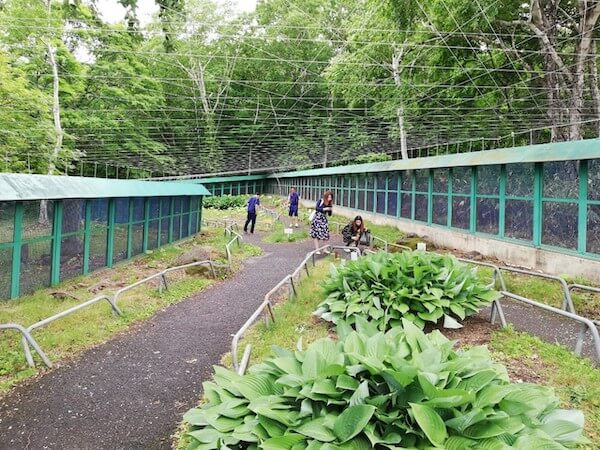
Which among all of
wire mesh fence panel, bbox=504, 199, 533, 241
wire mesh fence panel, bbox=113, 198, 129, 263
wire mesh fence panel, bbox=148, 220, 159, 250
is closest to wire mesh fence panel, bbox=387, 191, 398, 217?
wire mesh fence panel, bbox=504, 199, 533, 241

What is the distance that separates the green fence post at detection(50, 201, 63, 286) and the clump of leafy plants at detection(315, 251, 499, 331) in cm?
551

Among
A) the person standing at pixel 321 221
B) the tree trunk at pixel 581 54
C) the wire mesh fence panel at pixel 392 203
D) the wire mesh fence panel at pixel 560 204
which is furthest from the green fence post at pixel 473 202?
the wire mesh fence panel at pixel 392 203

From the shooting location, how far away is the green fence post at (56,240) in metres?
8.12

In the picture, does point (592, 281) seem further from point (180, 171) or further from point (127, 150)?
point (180, 171)

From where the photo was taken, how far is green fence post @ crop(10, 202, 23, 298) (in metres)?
7.00

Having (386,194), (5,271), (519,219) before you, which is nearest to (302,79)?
(386,194)

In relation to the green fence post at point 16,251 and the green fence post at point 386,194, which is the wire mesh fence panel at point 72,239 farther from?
the green fence post at point 386,194

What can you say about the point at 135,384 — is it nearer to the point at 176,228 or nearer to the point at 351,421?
the point at 351,421

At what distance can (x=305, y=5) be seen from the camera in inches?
1232

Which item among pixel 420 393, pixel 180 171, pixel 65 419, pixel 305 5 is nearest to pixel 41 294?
pixel 65 419

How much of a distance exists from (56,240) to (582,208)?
32.9 ft

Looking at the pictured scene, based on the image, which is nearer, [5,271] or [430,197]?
[5,271]

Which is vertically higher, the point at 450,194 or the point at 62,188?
the point at 450,194

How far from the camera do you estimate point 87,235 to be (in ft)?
30.2
